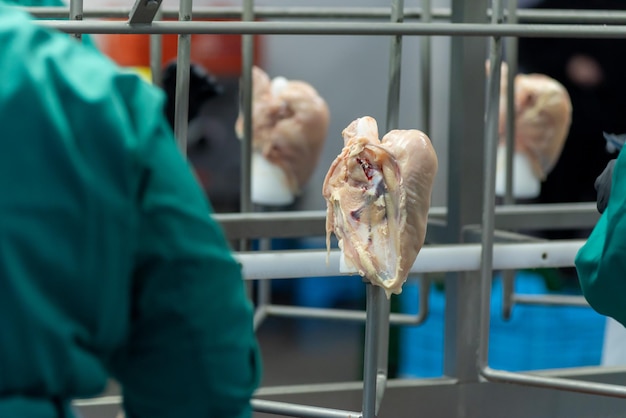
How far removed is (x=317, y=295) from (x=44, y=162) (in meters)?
3.34

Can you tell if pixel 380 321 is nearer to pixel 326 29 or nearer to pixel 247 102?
pixel 326 29

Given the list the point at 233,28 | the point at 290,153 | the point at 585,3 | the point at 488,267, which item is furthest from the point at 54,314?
the point at 585,3

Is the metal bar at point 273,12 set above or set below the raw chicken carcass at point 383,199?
above

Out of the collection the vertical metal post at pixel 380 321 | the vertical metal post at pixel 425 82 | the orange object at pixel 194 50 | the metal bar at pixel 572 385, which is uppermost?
the orange object at pixel 194 50

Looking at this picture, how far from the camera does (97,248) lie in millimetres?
636

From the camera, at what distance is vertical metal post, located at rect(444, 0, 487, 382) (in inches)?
67.9

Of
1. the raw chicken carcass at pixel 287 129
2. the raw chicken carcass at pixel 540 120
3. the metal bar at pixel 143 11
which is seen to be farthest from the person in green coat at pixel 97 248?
the raw chicken carcass at pixel 540 120

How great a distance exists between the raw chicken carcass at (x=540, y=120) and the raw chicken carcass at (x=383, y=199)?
162 centimetres

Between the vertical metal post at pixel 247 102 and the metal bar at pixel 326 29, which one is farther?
the vertical metal post at pixel 247 102

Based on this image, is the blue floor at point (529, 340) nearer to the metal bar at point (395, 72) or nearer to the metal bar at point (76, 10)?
the metal bar at point (395, 72)

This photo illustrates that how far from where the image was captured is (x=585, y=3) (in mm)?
3896

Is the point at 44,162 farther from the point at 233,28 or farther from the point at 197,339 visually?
the point at 233,28

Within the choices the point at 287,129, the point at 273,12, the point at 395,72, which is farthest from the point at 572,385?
the point at 287,129

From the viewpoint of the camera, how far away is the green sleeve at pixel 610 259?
1.04 metres
